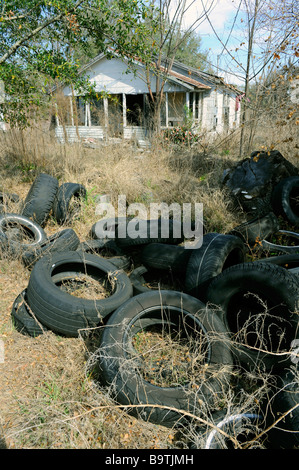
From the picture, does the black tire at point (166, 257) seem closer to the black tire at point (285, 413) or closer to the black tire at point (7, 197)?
the black tire at point (285, 413)

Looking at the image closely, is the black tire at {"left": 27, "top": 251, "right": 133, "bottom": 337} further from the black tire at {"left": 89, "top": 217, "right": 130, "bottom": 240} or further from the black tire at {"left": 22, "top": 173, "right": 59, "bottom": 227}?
the black tire at {"left": 22, "top": 173, "right": 59, "bottom": 227}

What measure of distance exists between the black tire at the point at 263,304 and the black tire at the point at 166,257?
35.7 inches

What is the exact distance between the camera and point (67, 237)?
4988 millimetres

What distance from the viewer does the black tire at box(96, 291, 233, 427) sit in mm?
2570

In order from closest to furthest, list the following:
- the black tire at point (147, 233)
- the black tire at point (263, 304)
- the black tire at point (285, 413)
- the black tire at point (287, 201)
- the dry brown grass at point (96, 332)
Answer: the black tire at point (285, 413) → the dry brown grass at point (96, 332) → the black tire at point (263, 304) → the black tire at point (147, 233) → the black tire at point (287, 201)

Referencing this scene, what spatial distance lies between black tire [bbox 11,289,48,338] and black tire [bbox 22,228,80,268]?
96 centimetres

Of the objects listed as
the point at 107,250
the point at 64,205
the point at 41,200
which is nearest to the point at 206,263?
the point at 107,250

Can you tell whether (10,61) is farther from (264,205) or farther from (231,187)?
(264,205)

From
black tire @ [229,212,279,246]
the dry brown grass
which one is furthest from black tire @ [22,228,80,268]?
black tire @ [229,212,279,246]

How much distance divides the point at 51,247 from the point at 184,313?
2.48m

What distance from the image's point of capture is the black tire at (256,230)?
5.12 metres
